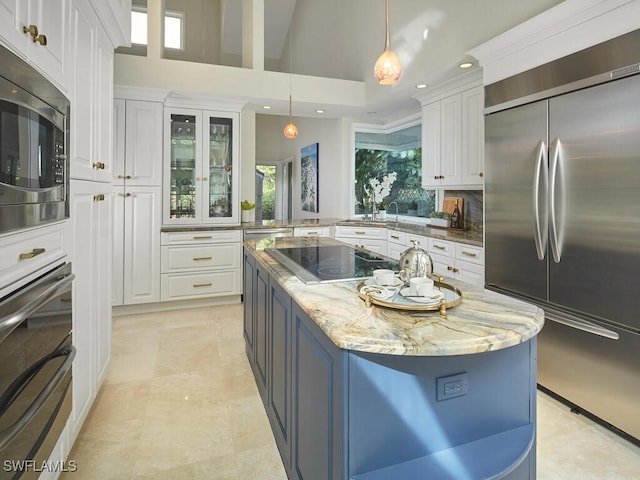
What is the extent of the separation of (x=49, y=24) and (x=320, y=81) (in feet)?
11.3

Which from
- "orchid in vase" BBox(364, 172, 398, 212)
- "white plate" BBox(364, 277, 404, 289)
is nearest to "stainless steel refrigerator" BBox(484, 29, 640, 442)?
"white plate" BBox(364, 277, 404, 289)

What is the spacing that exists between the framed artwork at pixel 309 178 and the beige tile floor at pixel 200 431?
371 cm

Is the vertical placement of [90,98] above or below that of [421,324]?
above

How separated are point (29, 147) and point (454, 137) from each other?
3374 millimetres

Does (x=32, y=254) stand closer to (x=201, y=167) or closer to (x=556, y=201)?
(x=556, y=201)

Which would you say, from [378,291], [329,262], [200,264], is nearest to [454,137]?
[329,262]

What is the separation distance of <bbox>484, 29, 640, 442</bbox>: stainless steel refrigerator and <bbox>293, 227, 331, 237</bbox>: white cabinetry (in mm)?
2402

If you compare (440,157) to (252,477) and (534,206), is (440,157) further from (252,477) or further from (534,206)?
(252,477)

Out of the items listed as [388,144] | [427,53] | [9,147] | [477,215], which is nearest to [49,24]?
[9,147]

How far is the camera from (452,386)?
1145mm

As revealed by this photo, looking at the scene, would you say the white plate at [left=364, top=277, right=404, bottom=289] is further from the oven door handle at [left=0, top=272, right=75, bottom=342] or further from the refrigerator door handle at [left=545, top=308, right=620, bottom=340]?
the refrigerator door handle at [left=545, top=308, right=620, bottom=340]

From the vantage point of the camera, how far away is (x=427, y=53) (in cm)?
353

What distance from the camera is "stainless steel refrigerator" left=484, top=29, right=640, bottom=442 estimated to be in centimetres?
189

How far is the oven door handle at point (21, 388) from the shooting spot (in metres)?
1.07
